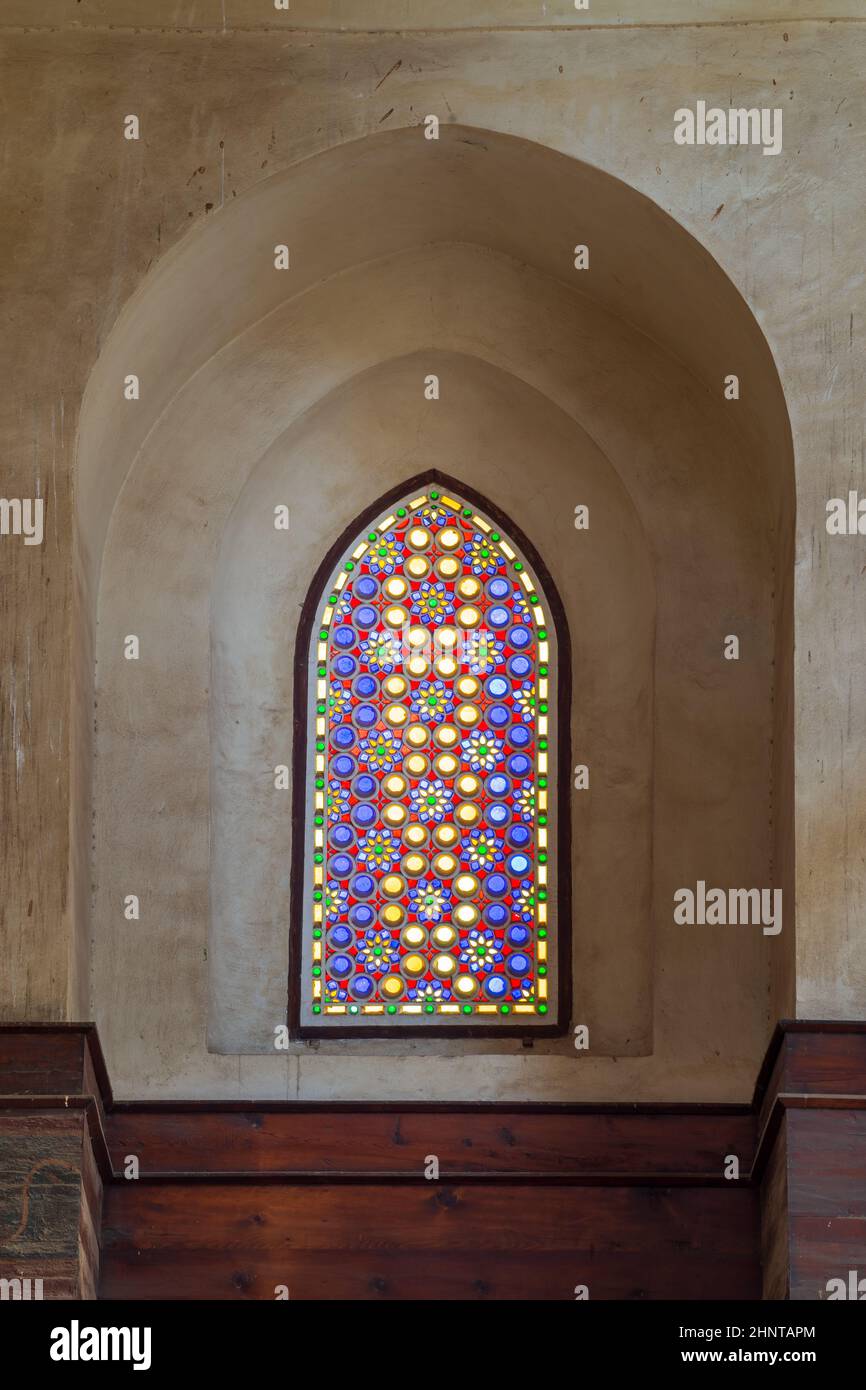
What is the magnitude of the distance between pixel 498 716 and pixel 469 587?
1.69 ft

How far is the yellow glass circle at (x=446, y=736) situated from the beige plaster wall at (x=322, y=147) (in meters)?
1.36

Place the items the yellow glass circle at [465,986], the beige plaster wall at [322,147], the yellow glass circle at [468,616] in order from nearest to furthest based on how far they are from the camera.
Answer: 1. the beige plaster wall at [322,147]
2. the yellow glass circle at [465,986]
3. the yellow glass circle at [468,616]

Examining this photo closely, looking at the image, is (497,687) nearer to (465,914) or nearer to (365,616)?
(365,616)

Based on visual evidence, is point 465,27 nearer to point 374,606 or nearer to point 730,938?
point 374,606

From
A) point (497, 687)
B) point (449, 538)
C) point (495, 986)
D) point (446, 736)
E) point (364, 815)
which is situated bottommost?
point (495, 986)

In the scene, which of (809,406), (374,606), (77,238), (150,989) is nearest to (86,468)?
(77,238)

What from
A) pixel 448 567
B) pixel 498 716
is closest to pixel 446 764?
pixel 498 716

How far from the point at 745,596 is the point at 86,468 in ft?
8.01

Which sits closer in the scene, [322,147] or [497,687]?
[322,147]

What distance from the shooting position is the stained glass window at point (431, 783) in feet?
26.6

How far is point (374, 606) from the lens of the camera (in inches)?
332

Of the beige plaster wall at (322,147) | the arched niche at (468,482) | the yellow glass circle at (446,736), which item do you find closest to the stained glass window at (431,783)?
the yellow glass circle at (446,736)

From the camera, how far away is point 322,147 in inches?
296

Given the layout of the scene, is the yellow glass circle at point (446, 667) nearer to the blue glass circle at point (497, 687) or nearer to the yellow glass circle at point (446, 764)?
the blue glass circle at point (497, 687)
